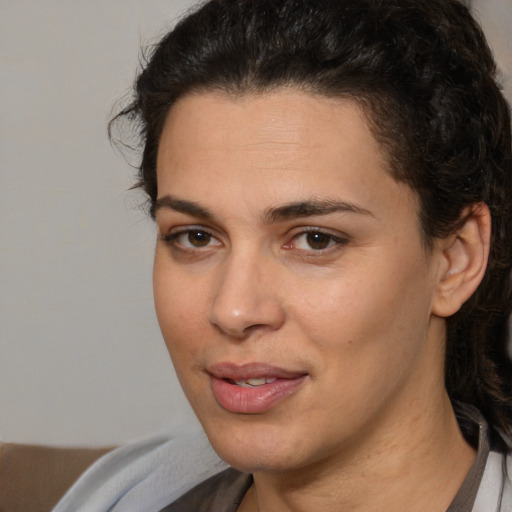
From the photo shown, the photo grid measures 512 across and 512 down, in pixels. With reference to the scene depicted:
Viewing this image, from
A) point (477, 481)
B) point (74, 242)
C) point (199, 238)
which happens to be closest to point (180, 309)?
point (199, 238)

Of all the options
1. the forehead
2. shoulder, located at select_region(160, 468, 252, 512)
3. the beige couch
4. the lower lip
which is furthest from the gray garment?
the beige couch

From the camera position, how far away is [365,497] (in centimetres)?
158

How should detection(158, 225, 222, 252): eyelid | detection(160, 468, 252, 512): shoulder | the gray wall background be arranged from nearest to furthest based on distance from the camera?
detection(158, 225, 222, 252): eyelid, detection(160, 468, 252, 512): shoulder, the gray wall background

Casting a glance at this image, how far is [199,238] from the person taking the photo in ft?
5.09

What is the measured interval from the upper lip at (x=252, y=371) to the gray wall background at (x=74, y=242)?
0.82 metres

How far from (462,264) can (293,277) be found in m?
0.30

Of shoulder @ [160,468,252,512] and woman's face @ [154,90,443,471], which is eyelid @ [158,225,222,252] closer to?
woman's face @ [154,90,443,471]

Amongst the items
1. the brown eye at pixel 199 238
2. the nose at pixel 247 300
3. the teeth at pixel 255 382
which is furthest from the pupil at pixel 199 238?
the teeth at pixel 255 382

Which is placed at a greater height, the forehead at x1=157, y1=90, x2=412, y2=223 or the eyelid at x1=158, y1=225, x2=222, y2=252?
the forehead at x1=157, y1=90, x2=412, y2=223

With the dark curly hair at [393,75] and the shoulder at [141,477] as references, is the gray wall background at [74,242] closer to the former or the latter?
the shoulder at [141,477]

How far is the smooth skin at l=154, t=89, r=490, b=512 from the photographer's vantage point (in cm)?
143

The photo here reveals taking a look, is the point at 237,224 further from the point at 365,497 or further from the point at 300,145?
the point at 365,497

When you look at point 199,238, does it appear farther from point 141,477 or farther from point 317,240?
point 141,477

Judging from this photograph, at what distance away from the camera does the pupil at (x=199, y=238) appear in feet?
5.07
